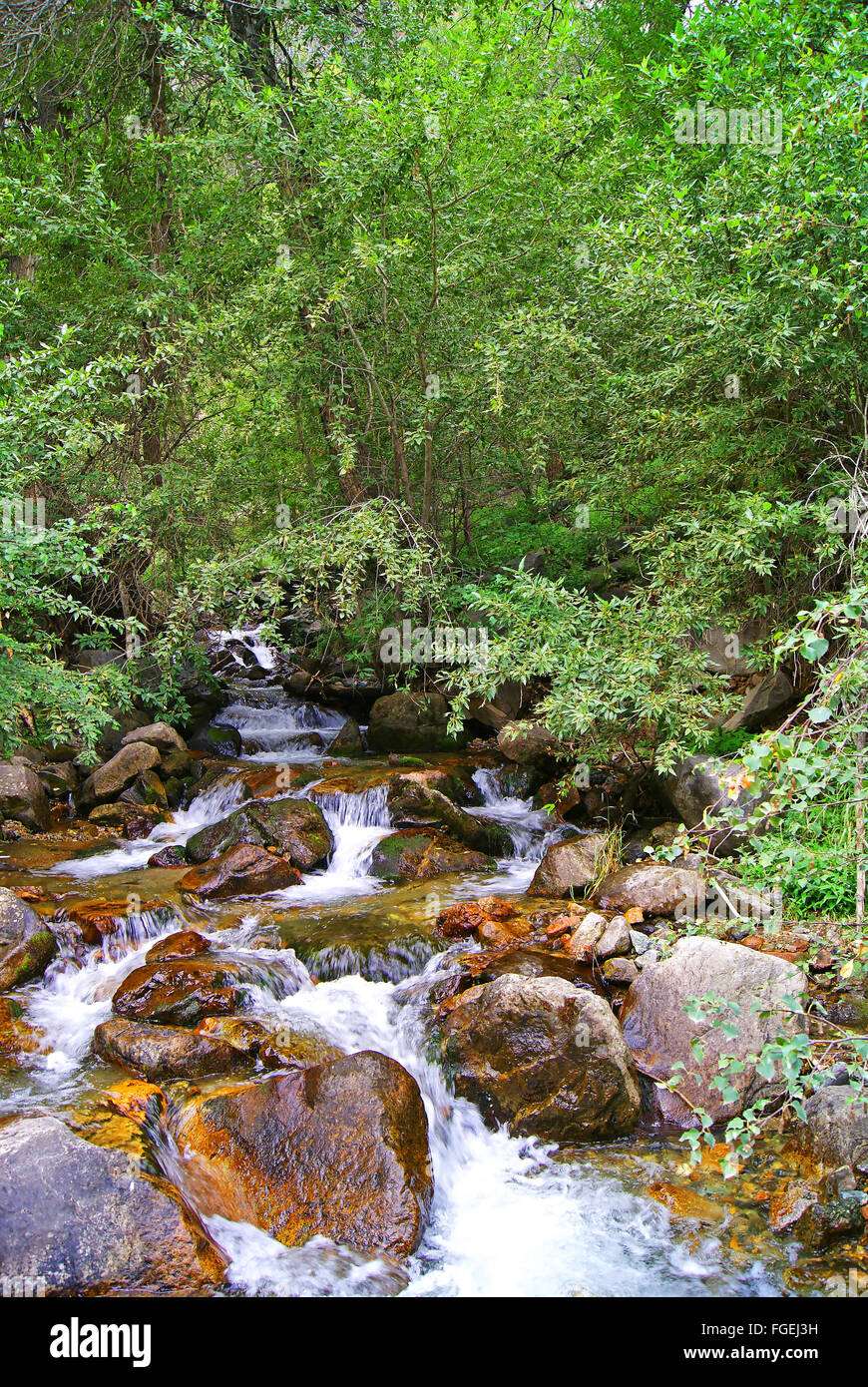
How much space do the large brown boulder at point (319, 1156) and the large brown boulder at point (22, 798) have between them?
5.69 m

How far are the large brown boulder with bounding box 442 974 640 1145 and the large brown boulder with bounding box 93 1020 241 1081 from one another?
4.74 ft

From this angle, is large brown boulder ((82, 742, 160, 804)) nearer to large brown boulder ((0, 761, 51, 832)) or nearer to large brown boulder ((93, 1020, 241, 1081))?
large brown boulder ((0, 761, 51, 832))

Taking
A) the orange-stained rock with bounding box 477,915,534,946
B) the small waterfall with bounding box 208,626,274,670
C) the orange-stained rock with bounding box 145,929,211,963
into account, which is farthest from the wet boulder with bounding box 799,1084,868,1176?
the small waterfall with bounding box 208,626,274,670

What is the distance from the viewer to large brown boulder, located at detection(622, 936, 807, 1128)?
5.08m

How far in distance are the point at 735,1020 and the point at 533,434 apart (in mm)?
6622

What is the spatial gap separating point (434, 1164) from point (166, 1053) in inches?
68.7

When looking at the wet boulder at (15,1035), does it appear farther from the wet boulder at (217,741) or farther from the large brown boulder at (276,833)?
the wet boulder at (217,741)

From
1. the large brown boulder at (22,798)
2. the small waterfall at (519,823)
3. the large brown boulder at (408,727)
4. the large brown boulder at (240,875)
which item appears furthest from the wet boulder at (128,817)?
the small waterfall at (519,823)

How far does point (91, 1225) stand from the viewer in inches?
152

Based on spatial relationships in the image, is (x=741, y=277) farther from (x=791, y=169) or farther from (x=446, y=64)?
(x=446, y=64)

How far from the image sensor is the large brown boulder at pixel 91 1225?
3750 millimetres

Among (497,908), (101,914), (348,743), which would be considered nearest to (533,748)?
(348,743)

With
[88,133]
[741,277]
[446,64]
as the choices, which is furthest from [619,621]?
[88,133]
